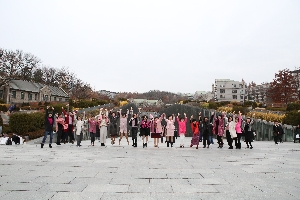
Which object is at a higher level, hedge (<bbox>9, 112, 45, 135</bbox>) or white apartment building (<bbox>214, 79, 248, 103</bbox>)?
white apartment building (<bbox>214, 79, 248, 103</bbox>)

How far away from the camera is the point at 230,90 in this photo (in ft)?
376

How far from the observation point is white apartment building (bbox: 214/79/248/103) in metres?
114

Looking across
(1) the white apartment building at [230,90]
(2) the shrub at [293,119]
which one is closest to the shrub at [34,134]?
(2) the shrub at [293,119]

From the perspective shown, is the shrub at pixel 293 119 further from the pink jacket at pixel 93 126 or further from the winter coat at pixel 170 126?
the pink jacket at pixel 93 126

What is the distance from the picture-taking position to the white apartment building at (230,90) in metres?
114

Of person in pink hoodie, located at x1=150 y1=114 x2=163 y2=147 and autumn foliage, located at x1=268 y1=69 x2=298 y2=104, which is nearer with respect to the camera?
person in pink hoodie, located at x1=150 y1=114 x2=163 y2=147

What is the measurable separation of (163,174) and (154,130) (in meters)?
8.93

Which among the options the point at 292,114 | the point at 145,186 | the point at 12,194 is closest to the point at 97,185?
the point at 145,186

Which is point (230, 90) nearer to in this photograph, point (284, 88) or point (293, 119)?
point (284, 88)

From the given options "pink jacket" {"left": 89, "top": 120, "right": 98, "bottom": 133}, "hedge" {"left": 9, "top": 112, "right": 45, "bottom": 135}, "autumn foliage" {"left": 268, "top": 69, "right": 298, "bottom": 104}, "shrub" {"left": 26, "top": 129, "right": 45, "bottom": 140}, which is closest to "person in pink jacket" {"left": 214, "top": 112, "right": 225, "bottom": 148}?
"pink jacket" {"left": 89, "top": 120, "right": 98, "bottom": 133}

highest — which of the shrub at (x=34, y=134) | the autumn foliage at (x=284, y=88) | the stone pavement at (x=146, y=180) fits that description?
the autumn foliage at (x=284, y=88)

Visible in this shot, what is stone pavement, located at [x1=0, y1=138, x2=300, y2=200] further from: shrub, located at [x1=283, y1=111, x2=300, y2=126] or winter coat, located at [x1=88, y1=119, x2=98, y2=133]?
shrub, located at [x1=283, y1=111, x2=300, y2=126]

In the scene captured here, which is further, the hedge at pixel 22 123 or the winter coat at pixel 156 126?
the hedge at pixel 22 123

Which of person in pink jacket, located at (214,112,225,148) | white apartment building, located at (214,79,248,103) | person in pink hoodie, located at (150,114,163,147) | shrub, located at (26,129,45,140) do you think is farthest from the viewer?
white apartment building, located at (214,79,248,103)
